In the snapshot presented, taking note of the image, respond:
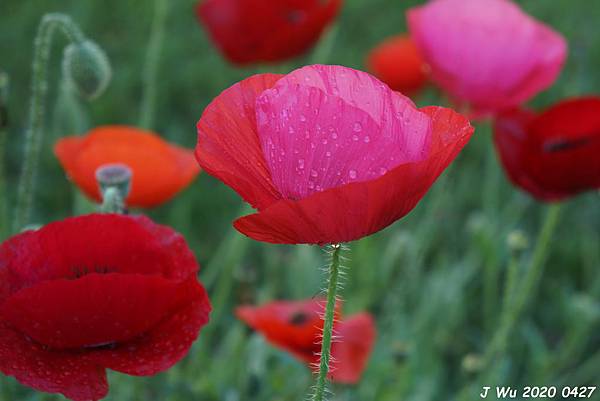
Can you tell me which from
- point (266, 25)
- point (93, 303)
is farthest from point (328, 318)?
point (266, 25)

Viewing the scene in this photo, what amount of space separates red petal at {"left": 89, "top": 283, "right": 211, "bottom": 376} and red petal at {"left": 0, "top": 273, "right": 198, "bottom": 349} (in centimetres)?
2

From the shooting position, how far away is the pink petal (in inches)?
31.3

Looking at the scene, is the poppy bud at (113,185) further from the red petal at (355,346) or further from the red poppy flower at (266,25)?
the red poppy flower at (266,25)

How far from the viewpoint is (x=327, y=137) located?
2.62 ft

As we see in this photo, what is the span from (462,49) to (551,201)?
300 mm

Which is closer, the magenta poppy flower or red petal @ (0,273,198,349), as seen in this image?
red petal @ (0,273,198,349)

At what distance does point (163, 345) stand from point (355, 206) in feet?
0.80

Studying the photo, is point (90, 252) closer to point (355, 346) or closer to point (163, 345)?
point (163, 345)

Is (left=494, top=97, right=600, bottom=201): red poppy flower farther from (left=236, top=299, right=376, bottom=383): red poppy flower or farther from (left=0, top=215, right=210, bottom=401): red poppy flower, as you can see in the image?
(left=0, top=215, right=210, bottom=401): red poppy flower

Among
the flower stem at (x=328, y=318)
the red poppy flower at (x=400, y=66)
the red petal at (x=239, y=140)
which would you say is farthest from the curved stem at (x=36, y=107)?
the red poppy flower at (x=400, y=66)

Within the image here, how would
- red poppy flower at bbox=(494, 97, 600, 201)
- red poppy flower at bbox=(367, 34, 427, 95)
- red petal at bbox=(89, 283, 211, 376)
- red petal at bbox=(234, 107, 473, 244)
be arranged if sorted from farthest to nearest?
red poppy flower at bbox=(367, 34, 427, 95), red poppy flower at bbox=(494, 97, 600, 201), red petal at bbox=(89, 283, 211, 376), red petal at bbox=(234, 107, 473, 244)

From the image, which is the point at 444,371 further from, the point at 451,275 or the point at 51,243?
the point at 51,243

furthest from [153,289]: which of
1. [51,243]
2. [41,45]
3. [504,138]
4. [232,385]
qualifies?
[232,385]

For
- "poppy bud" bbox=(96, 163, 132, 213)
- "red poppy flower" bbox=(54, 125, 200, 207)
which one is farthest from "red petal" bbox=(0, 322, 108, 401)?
"red poppy flower" bbox=(54, 125, 200, 207)
